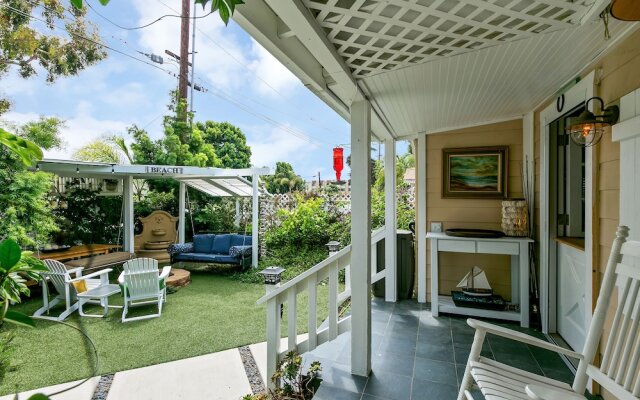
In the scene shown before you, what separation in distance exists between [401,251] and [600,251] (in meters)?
2.17

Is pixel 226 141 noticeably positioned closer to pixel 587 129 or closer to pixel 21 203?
pixel 21 203

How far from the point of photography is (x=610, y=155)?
1.83 metres

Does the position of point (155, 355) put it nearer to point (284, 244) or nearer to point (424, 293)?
point (424, 293)

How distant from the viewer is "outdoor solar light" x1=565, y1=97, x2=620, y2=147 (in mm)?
1742

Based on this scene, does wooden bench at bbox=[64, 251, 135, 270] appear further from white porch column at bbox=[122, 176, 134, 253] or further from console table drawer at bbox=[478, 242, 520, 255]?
console table drawer at bbox=[478, 242, 520, 255]

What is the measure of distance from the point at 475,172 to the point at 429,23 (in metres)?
2.58

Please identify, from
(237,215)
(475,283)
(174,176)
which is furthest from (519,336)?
(237,215)

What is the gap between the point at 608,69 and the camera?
1.84m

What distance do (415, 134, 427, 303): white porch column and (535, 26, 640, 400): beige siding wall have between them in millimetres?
1843

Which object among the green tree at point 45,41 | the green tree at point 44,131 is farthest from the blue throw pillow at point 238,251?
the green tree at point 45,41

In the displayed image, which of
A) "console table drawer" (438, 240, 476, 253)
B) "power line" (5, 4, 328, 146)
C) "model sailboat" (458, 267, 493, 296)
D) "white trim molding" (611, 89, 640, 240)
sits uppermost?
"power line" (5, 4, 328, 146)

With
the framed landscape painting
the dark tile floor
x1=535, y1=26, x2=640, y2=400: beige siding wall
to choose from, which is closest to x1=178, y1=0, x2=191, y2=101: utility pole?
the framed landscape painting

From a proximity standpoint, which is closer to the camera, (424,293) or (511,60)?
(511,60)

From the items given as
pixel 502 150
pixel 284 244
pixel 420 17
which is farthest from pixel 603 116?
pixel 284 244
